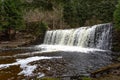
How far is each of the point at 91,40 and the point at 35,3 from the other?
2481 cm

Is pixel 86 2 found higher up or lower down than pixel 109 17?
higher up

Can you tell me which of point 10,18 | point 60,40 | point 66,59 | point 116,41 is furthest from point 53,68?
point 10,18

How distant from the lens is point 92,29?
33.9 metres

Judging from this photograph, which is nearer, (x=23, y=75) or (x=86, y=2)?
(x=23, y=75)

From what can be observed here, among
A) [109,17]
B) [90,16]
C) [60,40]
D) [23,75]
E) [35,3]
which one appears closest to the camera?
[23,75]

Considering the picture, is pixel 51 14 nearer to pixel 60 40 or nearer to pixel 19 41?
pixel 19 41

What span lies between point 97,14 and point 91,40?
50.9 feet

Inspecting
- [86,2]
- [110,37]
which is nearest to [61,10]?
[86,2]

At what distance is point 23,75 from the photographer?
17.4 metres

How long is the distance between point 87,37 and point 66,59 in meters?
11.2

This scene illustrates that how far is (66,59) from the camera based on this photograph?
23.9 m

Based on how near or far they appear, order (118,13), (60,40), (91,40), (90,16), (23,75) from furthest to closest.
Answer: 1. (90,16)
2. (60,40)
3. (91,40)
4. (118,13)
5. (23,75)

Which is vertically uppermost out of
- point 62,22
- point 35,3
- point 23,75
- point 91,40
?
point 35,3

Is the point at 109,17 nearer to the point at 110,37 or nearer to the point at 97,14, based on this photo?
the point at 97,14
